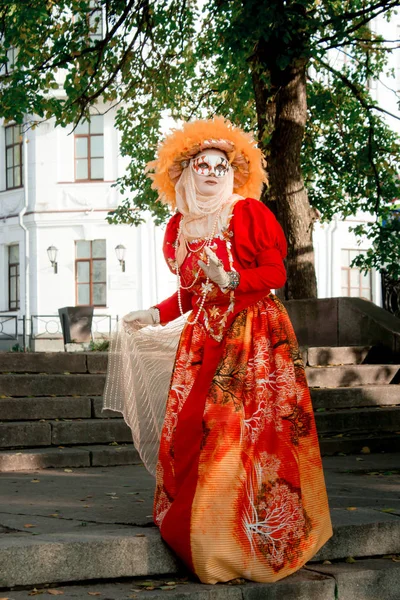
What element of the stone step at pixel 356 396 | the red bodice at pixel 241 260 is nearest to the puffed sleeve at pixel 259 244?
the red bodice at pixel 241 260

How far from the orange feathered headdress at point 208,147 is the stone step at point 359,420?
502cm

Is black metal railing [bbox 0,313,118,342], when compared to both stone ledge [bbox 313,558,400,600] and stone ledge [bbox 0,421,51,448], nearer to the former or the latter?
stone ledge [bbox 0,421,51,448]

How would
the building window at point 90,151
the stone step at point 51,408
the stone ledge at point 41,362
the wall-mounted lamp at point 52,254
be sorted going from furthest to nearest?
1. the building window at point 90,151
2. the wall-mounted lamp at point 52,254
3. the stone ledge at point 41,362
4. the stone step at point 51,408

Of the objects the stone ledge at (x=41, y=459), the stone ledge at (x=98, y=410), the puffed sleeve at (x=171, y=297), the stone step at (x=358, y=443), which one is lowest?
the stone step at (x=358, y=443)

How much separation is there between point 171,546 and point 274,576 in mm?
510

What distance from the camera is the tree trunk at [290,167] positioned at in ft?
42.7

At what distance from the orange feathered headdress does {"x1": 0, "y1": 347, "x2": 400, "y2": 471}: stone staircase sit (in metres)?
3.69

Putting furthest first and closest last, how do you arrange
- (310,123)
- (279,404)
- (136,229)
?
(136,229)
(310,123)
(279,404)

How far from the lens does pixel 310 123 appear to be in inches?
724

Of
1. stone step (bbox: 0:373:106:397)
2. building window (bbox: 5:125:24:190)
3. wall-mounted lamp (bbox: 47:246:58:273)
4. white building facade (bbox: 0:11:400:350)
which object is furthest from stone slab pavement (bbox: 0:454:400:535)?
building window (bbox: 5:125:24:190)

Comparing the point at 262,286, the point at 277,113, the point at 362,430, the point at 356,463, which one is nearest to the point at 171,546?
the point at 262,286

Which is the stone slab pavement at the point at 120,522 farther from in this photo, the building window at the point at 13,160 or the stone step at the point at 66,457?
the building window at the point at 13,160

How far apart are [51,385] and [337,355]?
3.49 meters

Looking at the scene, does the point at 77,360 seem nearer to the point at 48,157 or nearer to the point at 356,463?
the point at 356,463
